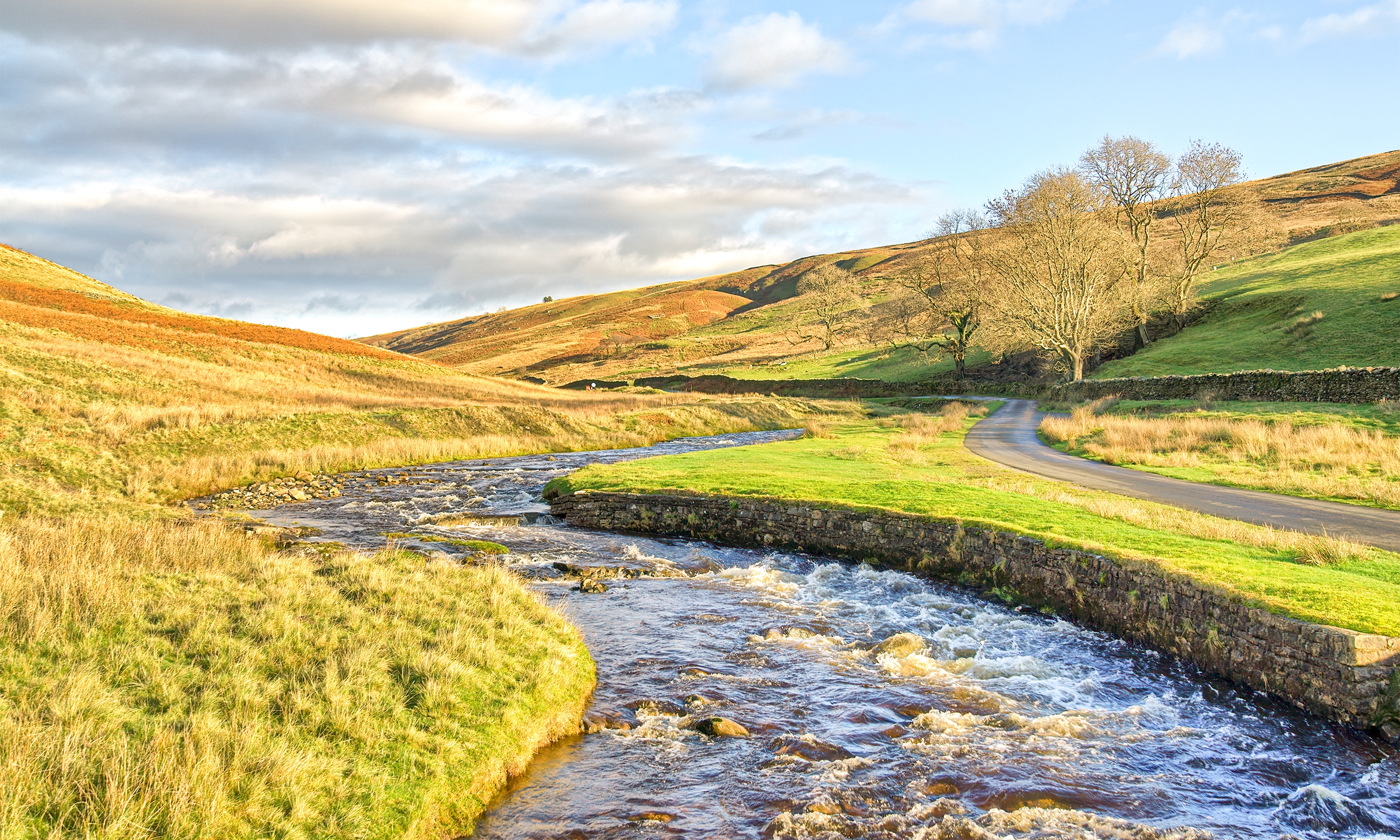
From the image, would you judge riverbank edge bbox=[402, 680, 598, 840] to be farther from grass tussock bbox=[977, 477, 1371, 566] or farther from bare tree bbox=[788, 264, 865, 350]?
bare tree bbox=[788, 264, 865, 350]

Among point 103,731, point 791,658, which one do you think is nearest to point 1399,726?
point 791,658

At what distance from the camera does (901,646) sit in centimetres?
1290

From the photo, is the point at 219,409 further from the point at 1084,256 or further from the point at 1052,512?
the point at 1084,256

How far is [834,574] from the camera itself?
18328mm

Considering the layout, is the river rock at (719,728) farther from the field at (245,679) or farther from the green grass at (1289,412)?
the green grass at (1289,412)

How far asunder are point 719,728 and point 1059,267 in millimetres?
60286

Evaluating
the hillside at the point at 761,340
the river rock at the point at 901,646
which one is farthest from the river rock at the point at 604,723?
the hillside at the point at 761,340

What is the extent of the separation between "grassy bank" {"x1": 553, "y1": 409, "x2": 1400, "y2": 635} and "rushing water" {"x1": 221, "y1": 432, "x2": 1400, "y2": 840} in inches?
68.9

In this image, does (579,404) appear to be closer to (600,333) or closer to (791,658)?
(791,658)

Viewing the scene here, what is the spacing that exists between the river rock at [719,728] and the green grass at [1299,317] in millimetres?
49507

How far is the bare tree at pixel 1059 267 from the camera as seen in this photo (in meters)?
58.6

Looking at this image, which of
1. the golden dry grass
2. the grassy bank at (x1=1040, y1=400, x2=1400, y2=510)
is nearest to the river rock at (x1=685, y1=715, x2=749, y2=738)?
the golden dry grass

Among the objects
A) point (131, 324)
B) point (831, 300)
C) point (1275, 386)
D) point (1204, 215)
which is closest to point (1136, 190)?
point (1204, 215)

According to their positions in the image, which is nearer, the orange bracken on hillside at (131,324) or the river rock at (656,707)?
the river rock at (656,707)
